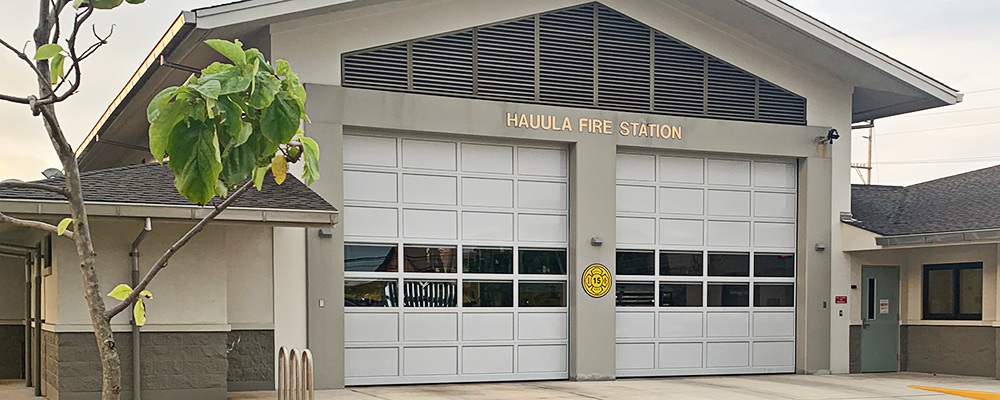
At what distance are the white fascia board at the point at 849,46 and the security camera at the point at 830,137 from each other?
142cm

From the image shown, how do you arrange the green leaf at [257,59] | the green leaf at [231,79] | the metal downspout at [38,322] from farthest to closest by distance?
the metal downspout at [38,322] → the green leaf at [257,59] → the green leaf at [231,79]

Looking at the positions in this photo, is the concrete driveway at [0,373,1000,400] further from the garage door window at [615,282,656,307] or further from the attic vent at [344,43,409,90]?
the attic vent at [344,43,409,90]

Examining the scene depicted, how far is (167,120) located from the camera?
3611mm

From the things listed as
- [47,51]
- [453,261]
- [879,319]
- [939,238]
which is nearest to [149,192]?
[453,261]

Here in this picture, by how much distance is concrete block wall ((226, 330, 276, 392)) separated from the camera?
48.9 feet

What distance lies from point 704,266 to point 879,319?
4129 millimetres

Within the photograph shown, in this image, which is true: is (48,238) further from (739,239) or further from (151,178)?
(739,239)

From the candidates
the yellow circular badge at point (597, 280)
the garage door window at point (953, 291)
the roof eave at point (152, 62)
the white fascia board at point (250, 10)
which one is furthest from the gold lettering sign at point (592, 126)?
the garage door window at point (953, 291)

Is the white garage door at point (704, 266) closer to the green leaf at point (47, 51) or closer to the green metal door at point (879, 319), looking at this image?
the green metal door at point (879, 319)

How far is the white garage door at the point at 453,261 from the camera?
16188 mm

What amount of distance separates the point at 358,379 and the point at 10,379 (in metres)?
6.66

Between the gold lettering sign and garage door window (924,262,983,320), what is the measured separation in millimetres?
6181

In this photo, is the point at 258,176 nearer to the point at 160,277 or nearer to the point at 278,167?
the point at 278,167

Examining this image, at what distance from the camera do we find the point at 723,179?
18891mm
